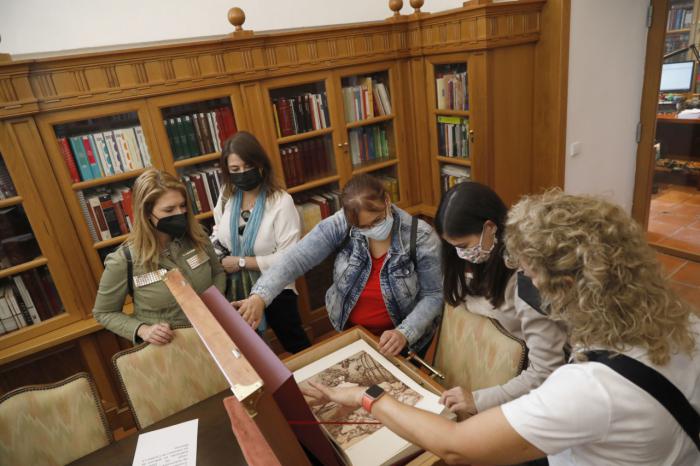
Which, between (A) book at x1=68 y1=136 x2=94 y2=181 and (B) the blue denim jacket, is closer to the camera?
(B) the blue denim jacket

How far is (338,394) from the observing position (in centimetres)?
120

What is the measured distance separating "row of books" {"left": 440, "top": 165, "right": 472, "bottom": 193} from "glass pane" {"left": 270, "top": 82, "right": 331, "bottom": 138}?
1027mm

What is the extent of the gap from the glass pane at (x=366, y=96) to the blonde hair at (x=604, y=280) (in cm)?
239

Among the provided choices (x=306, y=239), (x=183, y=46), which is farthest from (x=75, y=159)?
(x=306, y=239)

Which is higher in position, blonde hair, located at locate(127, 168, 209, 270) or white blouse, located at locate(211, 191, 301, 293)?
blonde hair, located at locate(127, 168, 209, 270)

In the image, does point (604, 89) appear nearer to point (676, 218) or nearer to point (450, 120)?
point (450, 120)

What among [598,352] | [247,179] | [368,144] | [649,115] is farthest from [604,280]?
[649,115]

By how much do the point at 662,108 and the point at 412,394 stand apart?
6334 mm

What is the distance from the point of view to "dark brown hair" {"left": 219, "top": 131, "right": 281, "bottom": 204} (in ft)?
7.27

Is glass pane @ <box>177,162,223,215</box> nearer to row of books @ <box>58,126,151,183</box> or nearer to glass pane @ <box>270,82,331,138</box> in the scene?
row of books @ <box>58,126,151,183</box>

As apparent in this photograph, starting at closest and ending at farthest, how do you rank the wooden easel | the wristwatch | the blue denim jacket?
the wooden easel → the wristwatch → the blue denim jacket

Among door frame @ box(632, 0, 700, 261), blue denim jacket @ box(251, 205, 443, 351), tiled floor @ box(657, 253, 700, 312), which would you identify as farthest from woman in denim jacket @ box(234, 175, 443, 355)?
tiled floor @ box(657, 253, 700, 312)

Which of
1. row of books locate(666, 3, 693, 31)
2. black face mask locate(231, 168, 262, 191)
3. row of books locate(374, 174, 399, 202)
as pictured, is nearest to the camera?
black face mask locate(231, 168, 262, 191)

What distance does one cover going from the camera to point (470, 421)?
0.95 m
